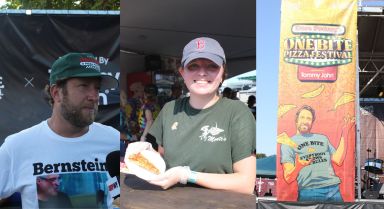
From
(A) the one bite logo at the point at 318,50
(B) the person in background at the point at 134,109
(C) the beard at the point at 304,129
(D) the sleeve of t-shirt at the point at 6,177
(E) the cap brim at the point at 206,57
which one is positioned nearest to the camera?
(E) the cap brim at the point at 206,57

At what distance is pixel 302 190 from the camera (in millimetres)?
4027

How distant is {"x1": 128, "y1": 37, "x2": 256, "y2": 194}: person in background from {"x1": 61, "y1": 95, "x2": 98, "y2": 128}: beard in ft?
1.94

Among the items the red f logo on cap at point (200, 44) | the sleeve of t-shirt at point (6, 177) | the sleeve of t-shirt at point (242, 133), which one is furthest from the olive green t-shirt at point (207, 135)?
the sleeve of t-shirt at point (6, 177)

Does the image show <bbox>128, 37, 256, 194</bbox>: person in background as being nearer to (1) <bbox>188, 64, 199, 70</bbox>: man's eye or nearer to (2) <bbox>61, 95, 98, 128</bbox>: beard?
(1) <bbox>188, 64, 199, 70</bbox>: man's eye

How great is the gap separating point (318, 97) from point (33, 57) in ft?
7.44

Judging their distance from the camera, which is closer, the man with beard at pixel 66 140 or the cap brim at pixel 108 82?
the man with beard at pixel 66 140

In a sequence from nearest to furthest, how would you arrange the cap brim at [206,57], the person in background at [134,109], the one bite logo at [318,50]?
the cap brim at [206,57]
the person in background at [134,109]
the one bite logo at [318,50]

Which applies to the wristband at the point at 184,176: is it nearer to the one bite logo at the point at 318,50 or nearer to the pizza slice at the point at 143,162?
the pizza slice at the point at 143,162

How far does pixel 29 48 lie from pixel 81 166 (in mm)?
780

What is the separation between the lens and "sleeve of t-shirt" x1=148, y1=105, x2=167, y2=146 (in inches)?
96.6

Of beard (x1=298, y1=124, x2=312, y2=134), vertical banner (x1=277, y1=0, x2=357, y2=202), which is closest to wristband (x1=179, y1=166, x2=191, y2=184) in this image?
vertical banner (x1=277, y1=0, x2=357, y2=202)

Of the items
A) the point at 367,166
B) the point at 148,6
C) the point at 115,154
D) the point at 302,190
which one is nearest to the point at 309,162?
the point at 302,190

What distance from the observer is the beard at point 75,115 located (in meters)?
2.78

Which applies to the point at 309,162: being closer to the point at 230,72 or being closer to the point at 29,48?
the point at 230,72
